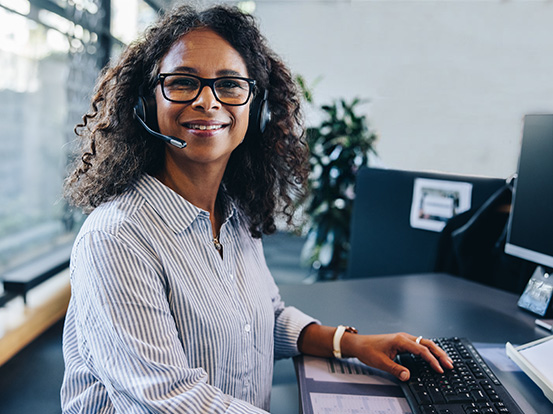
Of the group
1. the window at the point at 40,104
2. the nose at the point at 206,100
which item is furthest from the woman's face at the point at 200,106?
the window at the point at 40,104

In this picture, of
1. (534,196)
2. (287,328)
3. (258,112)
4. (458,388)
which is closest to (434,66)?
(534,196)

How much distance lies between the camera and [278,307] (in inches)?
43.9

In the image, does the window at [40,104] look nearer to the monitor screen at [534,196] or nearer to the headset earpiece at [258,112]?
the headset earpiece at [258,112]

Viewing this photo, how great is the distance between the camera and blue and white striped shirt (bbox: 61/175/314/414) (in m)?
0.67

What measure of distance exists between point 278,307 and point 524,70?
373 cm

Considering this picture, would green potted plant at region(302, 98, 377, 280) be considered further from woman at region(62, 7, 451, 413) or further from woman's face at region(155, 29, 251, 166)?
woman's face at region(155, 29, 251, 166)

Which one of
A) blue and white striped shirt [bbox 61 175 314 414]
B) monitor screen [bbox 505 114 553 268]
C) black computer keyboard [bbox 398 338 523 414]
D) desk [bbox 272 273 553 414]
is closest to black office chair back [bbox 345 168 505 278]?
desk [bbox 272 273 553 414]

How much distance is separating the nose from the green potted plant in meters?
2.04

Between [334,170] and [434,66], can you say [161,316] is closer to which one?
[334,170]

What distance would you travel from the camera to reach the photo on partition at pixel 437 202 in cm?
188

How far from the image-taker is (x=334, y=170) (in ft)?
9.85

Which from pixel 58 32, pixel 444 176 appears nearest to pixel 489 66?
pixel 444 176

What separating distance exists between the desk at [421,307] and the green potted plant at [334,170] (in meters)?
1.48

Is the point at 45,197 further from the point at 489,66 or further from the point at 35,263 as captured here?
the point at 489,66
